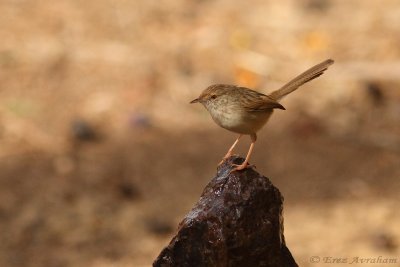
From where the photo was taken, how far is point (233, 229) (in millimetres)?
4488

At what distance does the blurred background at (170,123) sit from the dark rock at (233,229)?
4.20 m

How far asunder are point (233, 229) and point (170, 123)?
6.50m

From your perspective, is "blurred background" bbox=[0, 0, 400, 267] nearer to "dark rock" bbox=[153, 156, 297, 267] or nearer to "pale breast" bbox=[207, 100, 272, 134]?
"pale breast" bbox=[207, 100, 272, 134]

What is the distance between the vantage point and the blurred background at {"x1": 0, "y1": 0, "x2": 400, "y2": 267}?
920 cm

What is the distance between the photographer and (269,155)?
10391 mm

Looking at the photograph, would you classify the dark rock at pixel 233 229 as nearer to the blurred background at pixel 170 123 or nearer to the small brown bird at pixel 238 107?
the small brown bird at pixel 238 107

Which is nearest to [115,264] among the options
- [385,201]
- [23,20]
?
[385,201]

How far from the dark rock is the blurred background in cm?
420

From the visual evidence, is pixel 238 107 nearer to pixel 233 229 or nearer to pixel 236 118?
pixel 236 118
